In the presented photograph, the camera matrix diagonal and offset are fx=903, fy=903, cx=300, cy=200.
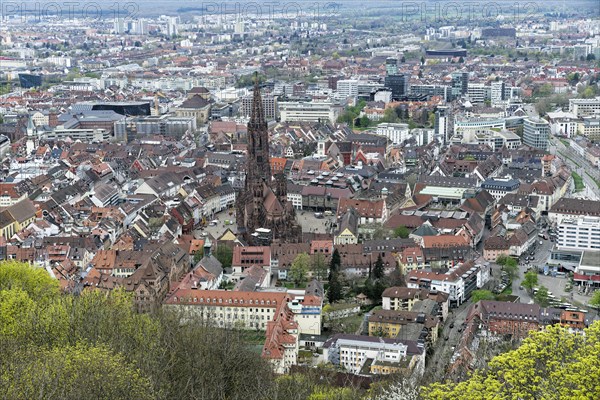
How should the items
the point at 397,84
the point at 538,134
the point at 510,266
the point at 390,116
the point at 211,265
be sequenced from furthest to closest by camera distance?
the point at 397,84 < the point at 390,116 < the point at 538,134 < the point at 510,266 < the point at 211,265

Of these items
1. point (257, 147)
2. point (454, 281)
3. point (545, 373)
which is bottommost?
point (454, 281)

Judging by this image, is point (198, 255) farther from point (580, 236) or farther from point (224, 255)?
point (580, 236)

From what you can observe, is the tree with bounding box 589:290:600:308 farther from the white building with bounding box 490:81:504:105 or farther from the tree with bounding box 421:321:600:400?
the white building with bounding box 490:81:504:105

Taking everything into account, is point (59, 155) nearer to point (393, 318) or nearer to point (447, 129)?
point (447, 129)

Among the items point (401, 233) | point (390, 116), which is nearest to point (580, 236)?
point (401, 233)

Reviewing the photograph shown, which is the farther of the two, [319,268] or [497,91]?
[497,91]

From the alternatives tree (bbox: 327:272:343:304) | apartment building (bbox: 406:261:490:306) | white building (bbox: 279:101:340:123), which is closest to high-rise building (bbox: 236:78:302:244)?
tree (bbox: 327:272:343:304)

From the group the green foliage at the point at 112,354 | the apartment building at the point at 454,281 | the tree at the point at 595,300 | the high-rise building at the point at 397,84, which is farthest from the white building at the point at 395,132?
the green foliage at the point at 112,354

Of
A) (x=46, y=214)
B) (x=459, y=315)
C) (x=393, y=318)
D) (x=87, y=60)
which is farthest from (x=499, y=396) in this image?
(x=87, y=60)
